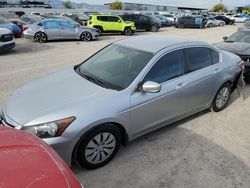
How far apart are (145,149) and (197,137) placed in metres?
0.99

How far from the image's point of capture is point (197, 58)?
4.86 meters

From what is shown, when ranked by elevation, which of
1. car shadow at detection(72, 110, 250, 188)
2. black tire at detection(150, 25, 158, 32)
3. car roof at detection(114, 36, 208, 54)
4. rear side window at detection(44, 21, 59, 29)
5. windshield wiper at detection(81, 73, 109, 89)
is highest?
rear side window at detection(44, 21, 59, 29)

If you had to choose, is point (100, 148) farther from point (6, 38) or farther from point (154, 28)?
point (154, 28)

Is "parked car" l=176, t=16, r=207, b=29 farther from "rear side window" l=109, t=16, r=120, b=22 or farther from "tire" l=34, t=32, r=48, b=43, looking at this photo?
"tire" l=34, t=32, r=48, b=43

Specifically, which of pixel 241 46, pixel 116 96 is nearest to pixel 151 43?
pixel 116 96

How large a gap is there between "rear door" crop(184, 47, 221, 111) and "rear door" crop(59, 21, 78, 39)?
13.1m

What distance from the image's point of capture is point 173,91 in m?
4.27

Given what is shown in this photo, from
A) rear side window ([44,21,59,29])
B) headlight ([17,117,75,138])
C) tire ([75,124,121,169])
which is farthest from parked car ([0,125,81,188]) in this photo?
rear side window ([44,21,59,29])

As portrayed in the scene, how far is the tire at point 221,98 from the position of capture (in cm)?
543

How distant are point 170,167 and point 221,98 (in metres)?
2.42

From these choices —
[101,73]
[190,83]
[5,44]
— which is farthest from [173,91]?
[5,44]

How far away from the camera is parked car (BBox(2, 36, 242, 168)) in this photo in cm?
328

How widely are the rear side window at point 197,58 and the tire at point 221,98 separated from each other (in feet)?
2.19

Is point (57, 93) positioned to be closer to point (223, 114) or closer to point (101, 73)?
point (101, 73)
